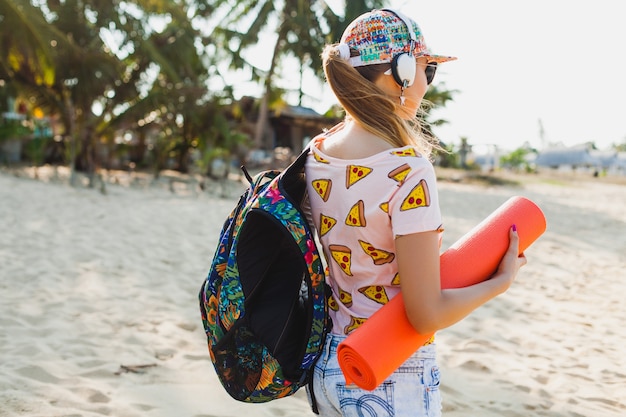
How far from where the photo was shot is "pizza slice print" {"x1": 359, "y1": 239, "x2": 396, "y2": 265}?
3.86 feet

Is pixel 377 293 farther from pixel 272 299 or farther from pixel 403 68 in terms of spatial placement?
pixel 403 68

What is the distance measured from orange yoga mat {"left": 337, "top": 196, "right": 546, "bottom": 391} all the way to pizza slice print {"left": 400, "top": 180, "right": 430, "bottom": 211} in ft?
0.58

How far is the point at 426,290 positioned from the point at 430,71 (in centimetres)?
51

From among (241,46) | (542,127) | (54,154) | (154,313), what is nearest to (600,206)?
(241,46)

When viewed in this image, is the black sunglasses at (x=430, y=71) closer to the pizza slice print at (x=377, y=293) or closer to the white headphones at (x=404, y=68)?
the white headphones at (x=404, y=68)

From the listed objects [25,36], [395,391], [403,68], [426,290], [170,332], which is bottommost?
[170,332]

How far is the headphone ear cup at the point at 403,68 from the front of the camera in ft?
3.86

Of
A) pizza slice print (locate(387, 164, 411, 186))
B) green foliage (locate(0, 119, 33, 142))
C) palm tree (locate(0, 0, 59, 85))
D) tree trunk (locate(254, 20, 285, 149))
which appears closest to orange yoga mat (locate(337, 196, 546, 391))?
pizza slice print (locate(387, 164, 411, 186))

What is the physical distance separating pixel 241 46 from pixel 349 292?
A: 19124 mm

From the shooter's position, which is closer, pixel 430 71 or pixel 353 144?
pixel 353 144

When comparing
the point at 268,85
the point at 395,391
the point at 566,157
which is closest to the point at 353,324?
the point at 395,391

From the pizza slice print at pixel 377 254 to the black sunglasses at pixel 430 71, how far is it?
407 millimetres

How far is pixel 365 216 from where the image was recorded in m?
1.14

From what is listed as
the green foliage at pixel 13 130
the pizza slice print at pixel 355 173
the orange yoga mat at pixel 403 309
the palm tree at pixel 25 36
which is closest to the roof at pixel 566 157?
the green foliage at pixel 13 130
